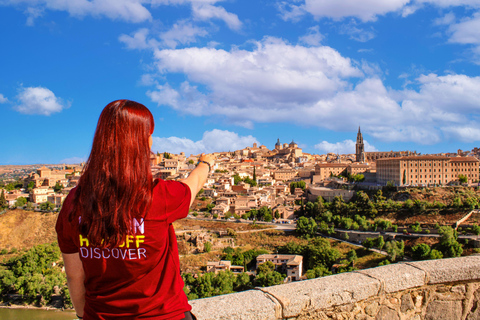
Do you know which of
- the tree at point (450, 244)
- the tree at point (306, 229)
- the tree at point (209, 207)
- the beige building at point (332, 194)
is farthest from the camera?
the beige building at point (332, 194)

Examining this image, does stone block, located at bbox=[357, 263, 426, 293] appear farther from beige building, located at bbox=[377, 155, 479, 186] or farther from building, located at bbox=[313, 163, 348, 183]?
building, located at bbox=[313, 163, 348, 183]

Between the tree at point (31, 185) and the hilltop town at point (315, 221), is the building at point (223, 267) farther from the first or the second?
the tree at point (31, 185)

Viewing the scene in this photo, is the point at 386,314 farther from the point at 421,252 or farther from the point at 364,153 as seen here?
the point at 364,153

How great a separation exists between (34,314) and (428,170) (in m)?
39.0

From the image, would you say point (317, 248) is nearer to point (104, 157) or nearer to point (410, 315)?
point (410, 315)

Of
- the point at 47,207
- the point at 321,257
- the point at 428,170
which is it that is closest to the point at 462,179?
the point at 428,170

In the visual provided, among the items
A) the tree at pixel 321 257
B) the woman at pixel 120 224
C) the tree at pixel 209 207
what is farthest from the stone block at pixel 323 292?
the tree at pixel 209 207

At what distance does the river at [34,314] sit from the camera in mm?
16122

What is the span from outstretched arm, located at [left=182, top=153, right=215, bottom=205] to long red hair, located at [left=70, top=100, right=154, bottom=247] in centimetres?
19

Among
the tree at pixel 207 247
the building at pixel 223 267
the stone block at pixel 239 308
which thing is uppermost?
the stone block at pixel 239 308

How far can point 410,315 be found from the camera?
2.53m

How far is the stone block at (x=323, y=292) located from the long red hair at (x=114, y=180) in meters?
1.18

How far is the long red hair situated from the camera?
1.27 metres

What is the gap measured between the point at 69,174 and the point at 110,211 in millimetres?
62021
